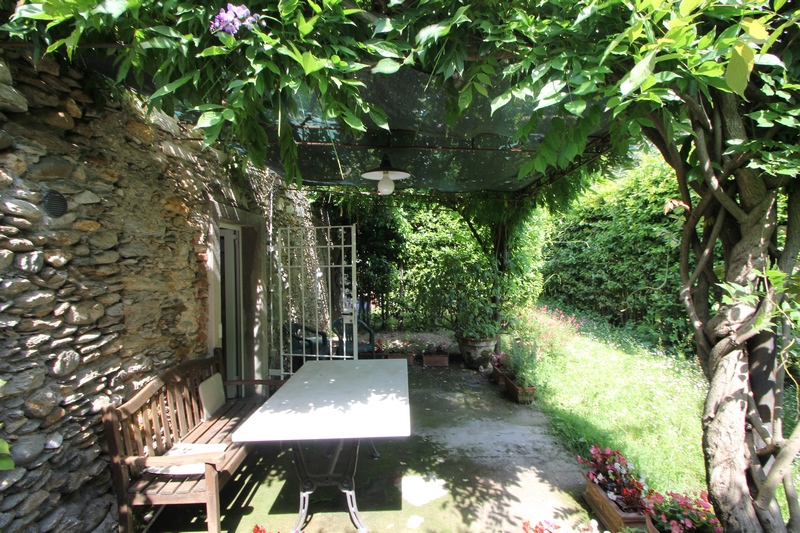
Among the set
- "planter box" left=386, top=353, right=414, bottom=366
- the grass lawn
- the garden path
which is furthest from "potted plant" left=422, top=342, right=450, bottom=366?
the garden path

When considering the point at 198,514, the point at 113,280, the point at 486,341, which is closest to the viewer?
the point at 113,280

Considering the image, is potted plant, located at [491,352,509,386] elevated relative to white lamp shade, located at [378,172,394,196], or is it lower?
lower

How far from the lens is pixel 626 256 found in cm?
620

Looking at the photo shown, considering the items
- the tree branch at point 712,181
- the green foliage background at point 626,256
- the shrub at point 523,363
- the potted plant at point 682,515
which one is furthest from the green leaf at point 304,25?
the shrub at point 523,363

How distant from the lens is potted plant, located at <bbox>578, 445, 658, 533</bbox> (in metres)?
2.12

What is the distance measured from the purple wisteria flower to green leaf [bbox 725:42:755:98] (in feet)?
4.47

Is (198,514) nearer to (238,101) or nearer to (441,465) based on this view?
(441,465)

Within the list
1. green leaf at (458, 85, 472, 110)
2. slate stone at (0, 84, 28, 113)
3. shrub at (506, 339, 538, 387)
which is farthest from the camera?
shrub at (506, 339, 538, 387)

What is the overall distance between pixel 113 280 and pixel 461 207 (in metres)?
4.68

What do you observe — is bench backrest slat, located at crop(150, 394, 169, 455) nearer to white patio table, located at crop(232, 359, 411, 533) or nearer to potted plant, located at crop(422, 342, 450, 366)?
white patio table, located at crop(232, 359, 411, 533)

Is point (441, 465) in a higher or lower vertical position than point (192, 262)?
lower

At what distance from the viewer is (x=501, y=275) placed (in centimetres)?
596

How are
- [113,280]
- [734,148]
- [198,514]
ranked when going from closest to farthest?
[734,148]
[113,280]
[198,514]

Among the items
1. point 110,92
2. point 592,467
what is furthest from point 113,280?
point 592,467
